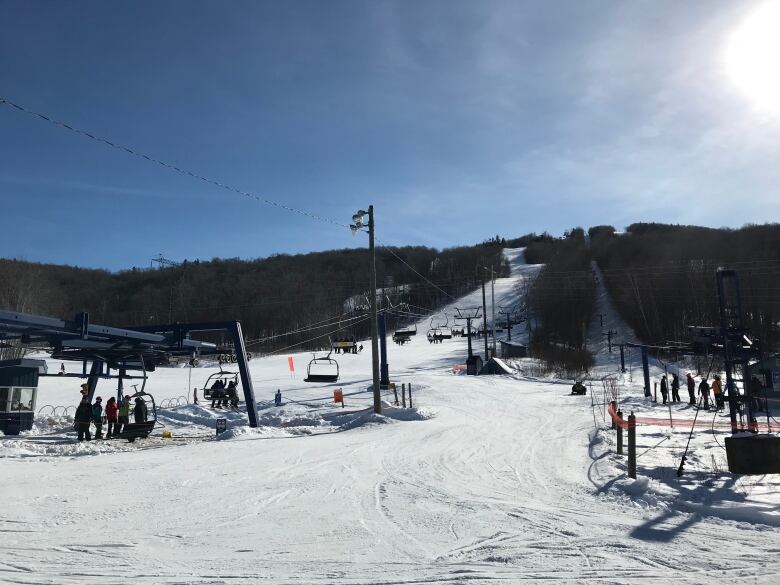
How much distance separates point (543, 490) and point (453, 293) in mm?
136732

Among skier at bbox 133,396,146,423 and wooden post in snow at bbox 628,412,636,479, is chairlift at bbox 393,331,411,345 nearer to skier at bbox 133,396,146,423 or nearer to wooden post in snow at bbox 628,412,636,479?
skier at bbox 133,396,146,423

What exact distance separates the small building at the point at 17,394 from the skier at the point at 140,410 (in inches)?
226

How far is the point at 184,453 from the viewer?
14.7 meters

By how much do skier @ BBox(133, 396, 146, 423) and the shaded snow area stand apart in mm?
886

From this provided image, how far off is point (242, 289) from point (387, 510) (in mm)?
109292

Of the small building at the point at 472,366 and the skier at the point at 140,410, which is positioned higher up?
the small building at the point at 472,366

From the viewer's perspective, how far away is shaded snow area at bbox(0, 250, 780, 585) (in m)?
5.79

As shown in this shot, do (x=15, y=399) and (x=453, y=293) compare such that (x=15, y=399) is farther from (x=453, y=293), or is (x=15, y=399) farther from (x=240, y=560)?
(x=453, y=293)

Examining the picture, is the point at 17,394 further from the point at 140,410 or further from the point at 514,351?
the point at 514,351

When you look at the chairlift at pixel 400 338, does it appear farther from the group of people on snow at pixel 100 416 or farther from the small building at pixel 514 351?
the group of people on snow at pixel 100 416

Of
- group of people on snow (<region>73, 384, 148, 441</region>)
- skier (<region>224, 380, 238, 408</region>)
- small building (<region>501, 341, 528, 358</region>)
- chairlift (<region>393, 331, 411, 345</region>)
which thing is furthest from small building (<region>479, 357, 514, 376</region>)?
group of people on snow (<region>73, 384, 148, 441</region>)

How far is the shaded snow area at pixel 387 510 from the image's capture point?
19.0 ft

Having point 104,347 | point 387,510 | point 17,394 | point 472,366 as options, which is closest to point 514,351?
point 472,366

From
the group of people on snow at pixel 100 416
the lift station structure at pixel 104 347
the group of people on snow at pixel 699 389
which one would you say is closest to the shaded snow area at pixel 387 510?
the group of people on snow at pixel 100 416
